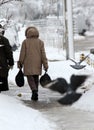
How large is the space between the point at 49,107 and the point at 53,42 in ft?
73.4

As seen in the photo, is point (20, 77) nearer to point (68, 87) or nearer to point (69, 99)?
point (69, 99)

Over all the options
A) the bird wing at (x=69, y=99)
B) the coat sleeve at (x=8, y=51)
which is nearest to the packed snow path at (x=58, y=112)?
the bird wing at (x=69, y=99)

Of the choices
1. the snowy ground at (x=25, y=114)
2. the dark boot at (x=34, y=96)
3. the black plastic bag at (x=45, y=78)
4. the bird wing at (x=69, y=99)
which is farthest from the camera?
the black plastic bag at (x=45, y=78)

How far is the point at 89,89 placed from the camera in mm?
11781

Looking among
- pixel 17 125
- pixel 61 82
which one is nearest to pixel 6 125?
pixel 17 125

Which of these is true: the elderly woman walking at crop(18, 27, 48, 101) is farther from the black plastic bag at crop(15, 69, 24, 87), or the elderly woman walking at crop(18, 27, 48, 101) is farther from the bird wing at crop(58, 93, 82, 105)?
the bird wing at crop(58, 93, 82, 105)

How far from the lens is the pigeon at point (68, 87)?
1117cm

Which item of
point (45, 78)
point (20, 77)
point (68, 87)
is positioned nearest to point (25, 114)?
point (20, 77)

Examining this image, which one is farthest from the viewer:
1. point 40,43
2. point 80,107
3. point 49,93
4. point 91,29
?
point 91,29

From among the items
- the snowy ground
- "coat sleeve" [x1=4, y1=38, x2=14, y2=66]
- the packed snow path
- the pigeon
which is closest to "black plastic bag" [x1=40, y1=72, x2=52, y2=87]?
the packed snow path

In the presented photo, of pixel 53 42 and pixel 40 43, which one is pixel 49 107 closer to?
pixel 40 43

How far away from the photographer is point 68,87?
12.2 m

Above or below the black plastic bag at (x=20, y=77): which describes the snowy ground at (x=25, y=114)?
below

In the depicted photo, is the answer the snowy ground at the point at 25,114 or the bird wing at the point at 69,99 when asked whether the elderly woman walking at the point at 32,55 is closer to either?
the bird wing at the point at 69,99
